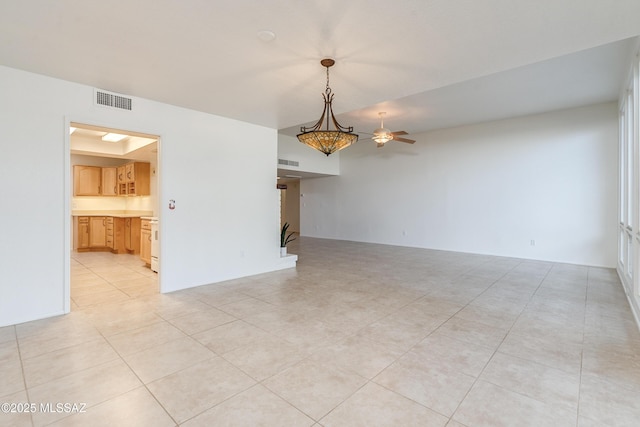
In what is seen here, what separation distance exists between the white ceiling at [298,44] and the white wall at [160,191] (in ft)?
0.98

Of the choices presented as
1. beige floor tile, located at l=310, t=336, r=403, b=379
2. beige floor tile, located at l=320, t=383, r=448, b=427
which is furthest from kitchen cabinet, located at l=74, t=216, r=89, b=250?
beige floor tile, located at l=320, t=383, r=448, b=427

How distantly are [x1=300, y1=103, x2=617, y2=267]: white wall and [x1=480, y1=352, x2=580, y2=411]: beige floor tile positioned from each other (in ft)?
17.6

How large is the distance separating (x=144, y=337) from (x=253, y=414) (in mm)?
1630

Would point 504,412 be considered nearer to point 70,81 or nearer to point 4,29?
point 4,29

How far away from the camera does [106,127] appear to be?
3709mm

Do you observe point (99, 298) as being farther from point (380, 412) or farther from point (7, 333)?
point (380, 412)

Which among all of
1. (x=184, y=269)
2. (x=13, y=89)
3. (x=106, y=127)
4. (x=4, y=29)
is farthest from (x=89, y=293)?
(x=4, y=29)

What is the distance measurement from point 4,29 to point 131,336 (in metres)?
2.81

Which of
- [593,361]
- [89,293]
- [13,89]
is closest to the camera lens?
[593,361]

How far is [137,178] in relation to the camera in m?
7.32

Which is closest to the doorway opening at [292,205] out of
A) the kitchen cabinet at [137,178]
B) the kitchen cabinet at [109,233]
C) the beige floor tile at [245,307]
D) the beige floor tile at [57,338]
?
the kitchen cabinet at [137,178]

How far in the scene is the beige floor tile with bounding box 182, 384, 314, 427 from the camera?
66.6 inches

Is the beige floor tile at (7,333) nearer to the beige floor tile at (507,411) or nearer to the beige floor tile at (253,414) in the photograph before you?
the beige floor tile at (253,414)

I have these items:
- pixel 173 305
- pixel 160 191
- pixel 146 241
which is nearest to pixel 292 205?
pixel 146 241
